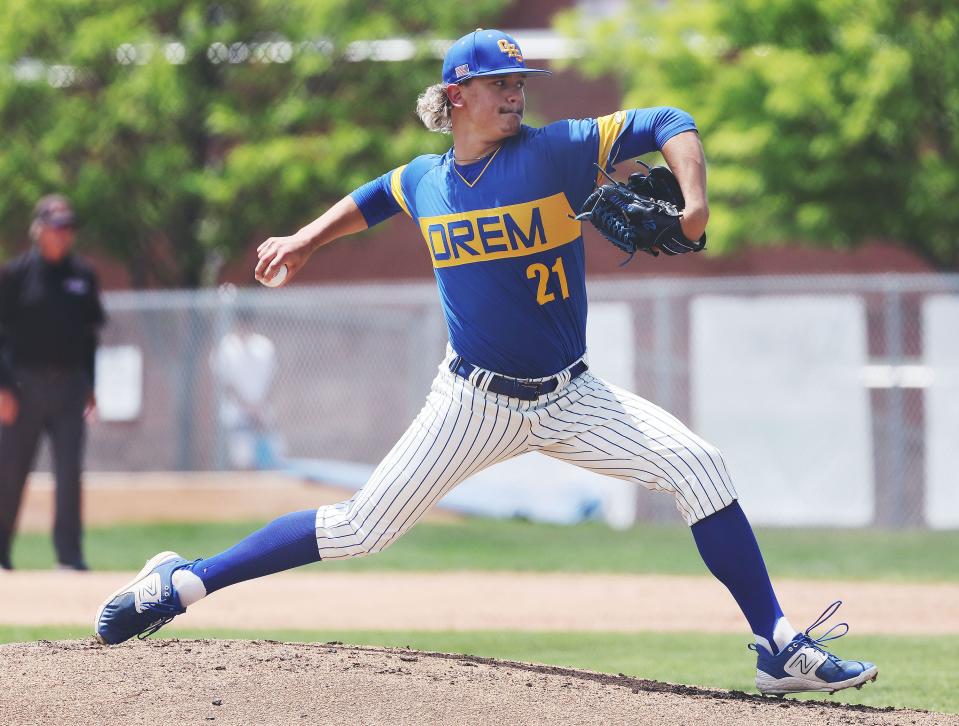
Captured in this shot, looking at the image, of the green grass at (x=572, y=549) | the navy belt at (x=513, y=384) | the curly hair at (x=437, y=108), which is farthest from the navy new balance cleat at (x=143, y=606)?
the green grass at (x=572, y=549)

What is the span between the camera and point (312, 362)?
14.8 meters

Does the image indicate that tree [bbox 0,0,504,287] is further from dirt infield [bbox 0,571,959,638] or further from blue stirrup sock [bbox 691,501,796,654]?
blue stirrup sock [bbox 691,501,796,654]

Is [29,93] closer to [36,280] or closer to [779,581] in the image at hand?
[36,280]

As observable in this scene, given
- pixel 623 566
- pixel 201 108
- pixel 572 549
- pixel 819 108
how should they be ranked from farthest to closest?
1. pixel 201 108
2. pixel 819 108
3. pixel 572 549
4. pixel 623 566

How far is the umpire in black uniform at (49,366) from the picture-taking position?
9188 mm

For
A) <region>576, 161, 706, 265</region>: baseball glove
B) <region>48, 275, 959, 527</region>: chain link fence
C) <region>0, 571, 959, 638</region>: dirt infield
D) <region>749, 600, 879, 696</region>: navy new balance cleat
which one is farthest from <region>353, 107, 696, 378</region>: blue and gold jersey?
<region>48, 275, 959, 527</region>: chain link fence

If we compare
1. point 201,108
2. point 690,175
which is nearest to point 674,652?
point 690,175

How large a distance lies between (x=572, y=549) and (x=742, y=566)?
6.98m

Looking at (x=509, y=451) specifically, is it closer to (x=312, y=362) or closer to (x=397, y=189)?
(x=397, y=189)

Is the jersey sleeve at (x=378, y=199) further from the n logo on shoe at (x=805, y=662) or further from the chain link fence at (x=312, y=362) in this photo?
the chain link fence at (x=312, y=362)

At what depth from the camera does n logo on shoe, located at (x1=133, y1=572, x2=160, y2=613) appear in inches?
192

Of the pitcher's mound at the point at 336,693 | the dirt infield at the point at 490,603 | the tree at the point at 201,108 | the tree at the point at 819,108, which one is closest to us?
the pitcher's mound at the point at 336,693

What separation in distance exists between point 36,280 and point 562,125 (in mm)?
5488

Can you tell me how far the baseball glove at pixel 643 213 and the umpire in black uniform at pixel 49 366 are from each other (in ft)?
18.0
